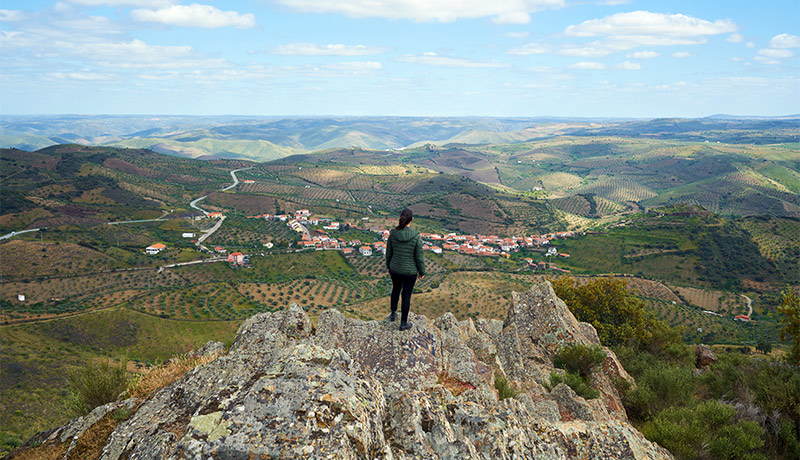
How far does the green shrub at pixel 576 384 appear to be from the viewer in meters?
13.5

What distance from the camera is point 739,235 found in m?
111

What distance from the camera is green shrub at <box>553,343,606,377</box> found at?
1559 cm

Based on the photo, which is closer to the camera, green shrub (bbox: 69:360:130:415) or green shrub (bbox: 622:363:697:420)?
green shrub (bbox: 69:360:130:415)

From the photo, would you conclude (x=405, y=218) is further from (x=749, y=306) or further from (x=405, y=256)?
(x=749, y=306)

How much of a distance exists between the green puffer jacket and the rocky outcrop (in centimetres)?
197

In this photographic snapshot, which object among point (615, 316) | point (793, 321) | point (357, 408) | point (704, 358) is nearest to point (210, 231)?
point (615, 316)

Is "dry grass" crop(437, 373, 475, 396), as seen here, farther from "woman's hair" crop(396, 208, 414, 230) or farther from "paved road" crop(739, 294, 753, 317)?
"paved road" crop(739, 294, 753, 317)

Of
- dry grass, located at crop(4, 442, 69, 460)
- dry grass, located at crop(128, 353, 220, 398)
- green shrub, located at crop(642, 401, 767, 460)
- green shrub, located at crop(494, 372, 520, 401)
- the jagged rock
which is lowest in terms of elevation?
the jagged rock

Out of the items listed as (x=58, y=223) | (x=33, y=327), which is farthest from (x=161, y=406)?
(x=58, y=223)

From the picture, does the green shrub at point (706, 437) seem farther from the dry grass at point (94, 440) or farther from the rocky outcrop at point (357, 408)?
the dry grass at point (94, 440)

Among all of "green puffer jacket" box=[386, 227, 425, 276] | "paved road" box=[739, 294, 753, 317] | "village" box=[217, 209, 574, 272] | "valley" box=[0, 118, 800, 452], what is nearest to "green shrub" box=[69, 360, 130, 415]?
"valley" box=[0, 118, 800, 452]

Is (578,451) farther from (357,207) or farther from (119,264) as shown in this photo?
(357,207)

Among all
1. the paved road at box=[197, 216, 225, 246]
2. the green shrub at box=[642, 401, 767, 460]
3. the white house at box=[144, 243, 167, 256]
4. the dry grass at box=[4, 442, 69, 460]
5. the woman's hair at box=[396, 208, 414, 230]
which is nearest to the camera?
the dry grass at box=[4, 442, 69, 460]

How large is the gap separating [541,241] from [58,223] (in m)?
141
